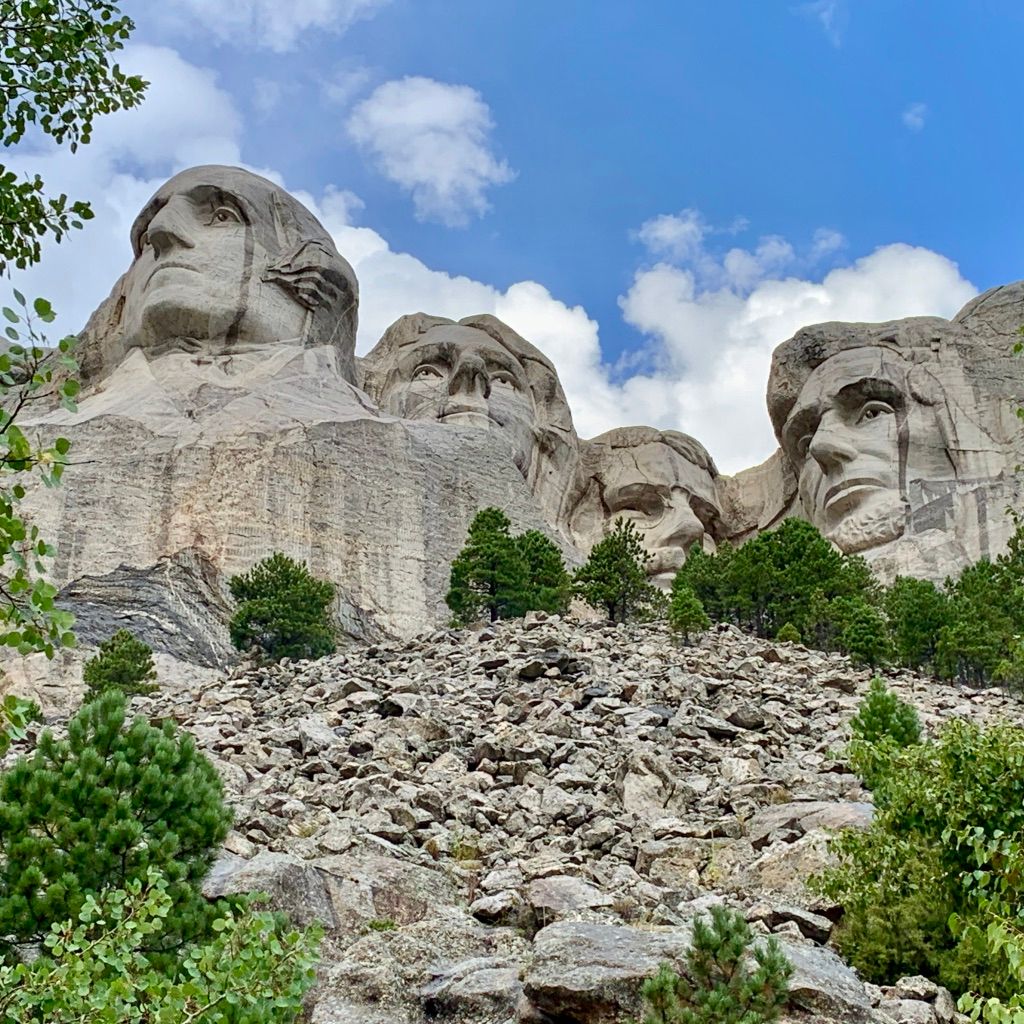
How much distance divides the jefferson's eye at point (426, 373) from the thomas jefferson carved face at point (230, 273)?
5.58 meters

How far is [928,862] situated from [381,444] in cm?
3302

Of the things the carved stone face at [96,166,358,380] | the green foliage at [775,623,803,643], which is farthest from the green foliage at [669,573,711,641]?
the carved stone face at [96,166,358,380]

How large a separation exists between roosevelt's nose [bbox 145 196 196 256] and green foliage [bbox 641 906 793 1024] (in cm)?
4088

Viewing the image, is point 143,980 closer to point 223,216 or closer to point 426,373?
point 223,216

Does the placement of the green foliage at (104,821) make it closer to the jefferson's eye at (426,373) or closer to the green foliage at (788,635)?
the green foliage at (788,635)

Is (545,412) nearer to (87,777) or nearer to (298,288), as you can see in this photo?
(298,288)

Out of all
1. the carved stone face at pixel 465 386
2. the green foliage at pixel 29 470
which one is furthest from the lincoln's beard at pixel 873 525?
the green foliage at pixel 29 470

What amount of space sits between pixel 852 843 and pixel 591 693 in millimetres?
10238

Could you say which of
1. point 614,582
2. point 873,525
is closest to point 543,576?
point 614,582

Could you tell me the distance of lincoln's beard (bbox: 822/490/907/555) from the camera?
162 feet

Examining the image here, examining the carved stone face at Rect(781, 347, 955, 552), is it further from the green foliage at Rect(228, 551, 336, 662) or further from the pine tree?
the green foliage at Rect(228, 551, 336, 662)

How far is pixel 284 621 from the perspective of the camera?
3094 cm

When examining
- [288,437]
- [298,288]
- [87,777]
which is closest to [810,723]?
[87,777]

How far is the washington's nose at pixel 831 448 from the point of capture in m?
52.9
